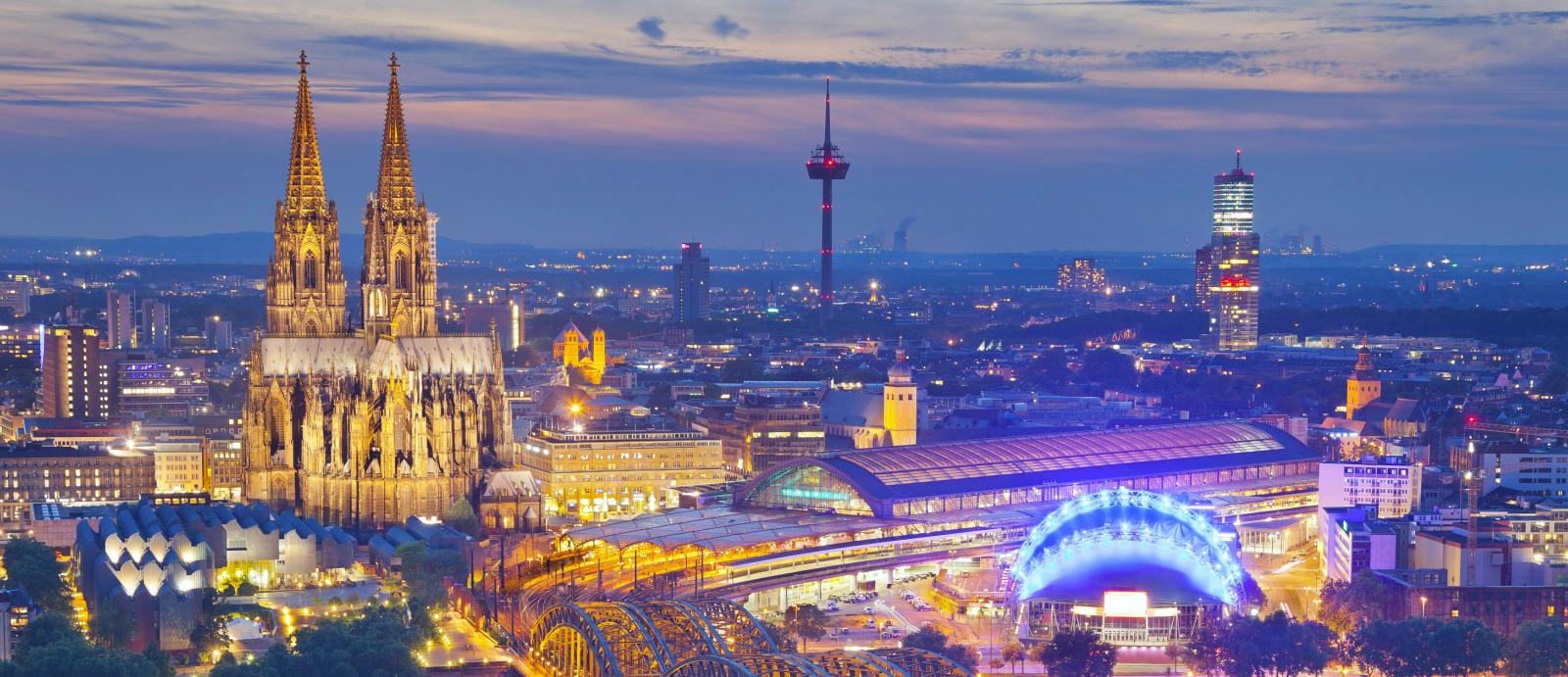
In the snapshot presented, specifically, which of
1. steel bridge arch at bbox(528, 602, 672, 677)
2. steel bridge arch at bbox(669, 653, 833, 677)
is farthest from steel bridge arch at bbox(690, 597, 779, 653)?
steel bridge arch at bbox(669, 653, 833, 677)

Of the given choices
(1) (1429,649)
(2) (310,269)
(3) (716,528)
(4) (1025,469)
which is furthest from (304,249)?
(1) (1429,649)

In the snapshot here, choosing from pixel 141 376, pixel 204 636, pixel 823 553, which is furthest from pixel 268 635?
pixel 141 376

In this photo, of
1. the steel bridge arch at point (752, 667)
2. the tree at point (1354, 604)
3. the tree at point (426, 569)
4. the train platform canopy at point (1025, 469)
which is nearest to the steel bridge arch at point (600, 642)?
the steel bridge arch at point (752, 667)

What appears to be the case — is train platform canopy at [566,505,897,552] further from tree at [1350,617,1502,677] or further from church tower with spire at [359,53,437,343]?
tree at [1350,617,1502,677]

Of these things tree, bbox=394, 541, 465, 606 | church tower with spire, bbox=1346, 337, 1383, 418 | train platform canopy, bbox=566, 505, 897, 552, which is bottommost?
tree, bbox=394, 541, 465, 606

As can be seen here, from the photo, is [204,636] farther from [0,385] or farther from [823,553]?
[0,385]

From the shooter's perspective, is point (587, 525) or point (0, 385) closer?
point (587, 525)
